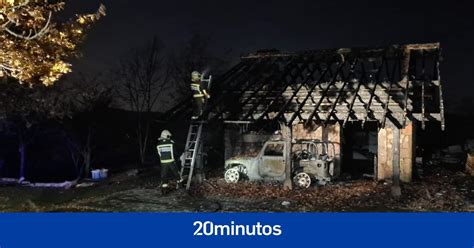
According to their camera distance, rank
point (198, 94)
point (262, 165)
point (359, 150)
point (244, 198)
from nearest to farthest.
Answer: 1. point (244, 198)
2. point (198, 94)
3. point (262, 165)
4. point (359, 150)

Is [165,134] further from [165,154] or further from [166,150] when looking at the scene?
[165,154]

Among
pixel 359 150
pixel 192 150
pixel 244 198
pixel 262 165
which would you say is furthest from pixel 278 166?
pixel 359 150

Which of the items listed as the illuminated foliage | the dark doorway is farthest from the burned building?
the illuminated foliage

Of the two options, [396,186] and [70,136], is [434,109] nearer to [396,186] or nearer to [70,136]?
[396,186]

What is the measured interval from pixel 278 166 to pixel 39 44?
28.3ft

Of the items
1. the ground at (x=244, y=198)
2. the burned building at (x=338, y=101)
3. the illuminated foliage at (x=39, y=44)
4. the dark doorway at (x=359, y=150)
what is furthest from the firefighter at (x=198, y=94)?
the dark doorway at (x=359, y=150)

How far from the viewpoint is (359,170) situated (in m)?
20.4

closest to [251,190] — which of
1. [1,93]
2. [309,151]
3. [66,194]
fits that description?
[309,151]

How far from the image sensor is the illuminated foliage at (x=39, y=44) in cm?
1071

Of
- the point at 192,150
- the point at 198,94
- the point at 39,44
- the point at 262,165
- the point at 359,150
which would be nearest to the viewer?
the point at 39,44

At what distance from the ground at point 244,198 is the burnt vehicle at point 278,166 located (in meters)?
0.38

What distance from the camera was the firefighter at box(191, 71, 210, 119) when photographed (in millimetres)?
15219

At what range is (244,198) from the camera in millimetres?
13609

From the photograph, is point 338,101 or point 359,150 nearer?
point 338,101
